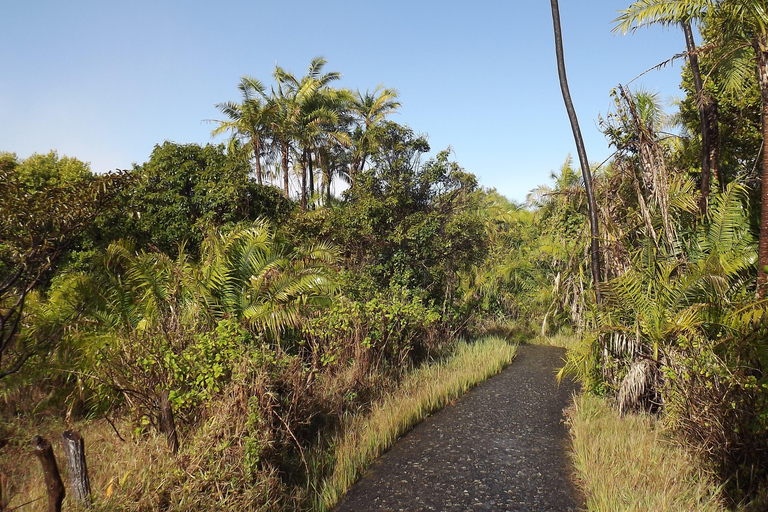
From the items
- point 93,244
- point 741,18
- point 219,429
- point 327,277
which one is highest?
point 741,18

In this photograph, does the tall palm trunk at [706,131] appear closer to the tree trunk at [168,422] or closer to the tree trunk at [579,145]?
the tree trunk at [579,145]

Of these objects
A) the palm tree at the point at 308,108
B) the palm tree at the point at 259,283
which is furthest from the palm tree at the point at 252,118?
the palm tree at the point at 259,283

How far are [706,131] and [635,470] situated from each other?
225 inches

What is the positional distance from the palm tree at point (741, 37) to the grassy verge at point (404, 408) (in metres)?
4.32

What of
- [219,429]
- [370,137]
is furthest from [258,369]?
[370,137]

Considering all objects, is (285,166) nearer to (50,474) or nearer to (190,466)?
(190,466)

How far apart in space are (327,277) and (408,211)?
3558 millimetres

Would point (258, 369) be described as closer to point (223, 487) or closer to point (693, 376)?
point (223, 487)

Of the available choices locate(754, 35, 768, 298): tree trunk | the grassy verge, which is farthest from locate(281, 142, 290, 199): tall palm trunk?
locate(754, 35, 768, 298): tree trunk

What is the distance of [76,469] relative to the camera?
311cm

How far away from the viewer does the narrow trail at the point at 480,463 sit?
4.53m

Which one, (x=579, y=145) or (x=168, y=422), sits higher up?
(x=579, y=145)

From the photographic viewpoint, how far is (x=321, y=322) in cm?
675

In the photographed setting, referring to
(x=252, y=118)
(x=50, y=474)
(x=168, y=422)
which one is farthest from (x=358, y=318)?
(x=252, y=118)
